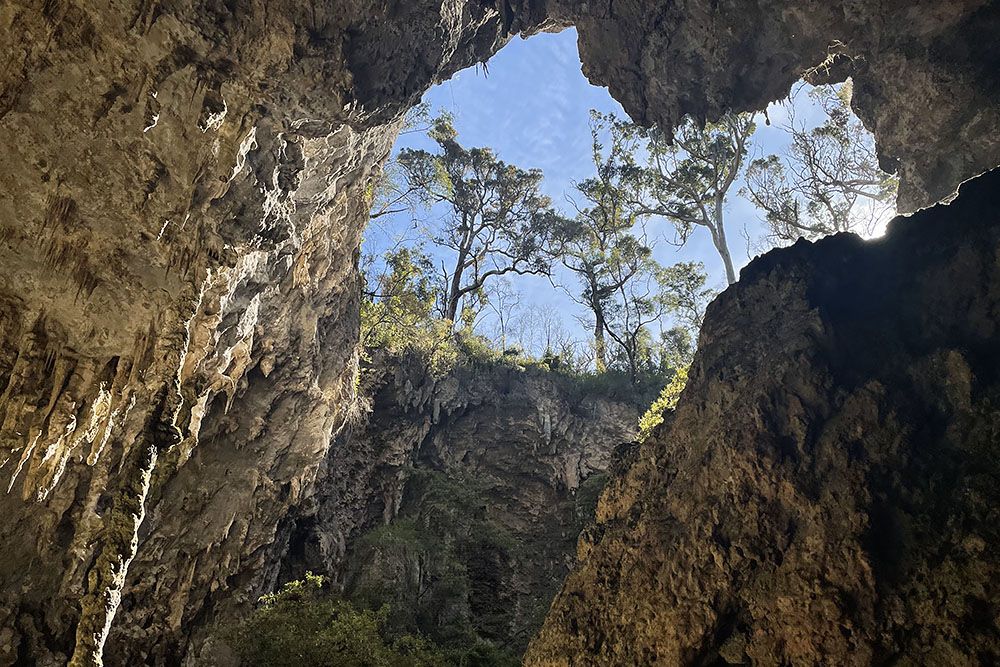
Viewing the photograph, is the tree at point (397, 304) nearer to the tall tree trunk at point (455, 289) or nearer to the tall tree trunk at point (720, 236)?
the tall tree trunk at point (455, 289)

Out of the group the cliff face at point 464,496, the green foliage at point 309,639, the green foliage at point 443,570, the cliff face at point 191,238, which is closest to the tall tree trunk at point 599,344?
the cliff face at point 464,496

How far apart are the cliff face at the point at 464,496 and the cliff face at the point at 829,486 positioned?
255 inches

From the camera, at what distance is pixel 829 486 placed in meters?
7.44

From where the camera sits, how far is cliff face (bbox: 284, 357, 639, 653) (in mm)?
14062

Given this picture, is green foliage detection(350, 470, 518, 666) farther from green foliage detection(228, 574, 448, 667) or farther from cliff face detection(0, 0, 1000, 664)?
cliff face detection(0, 0, 1000, 664)

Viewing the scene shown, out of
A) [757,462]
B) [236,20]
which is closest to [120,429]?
[236,20]

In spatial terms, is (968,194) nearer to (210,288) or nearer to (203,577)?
(210,288)

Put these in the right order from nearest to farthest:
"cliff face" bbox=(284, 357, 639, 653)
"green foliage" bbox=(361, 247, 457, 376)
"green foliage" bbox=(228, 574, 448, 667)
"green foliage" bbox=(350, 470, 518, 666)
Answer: "green foliage" bbox=(228, 574, 448, 667) < "green foliage" bbox=(350, 470, 518, 666) < "cliff face" bbox=(284, 357, 639, 653) < "green foliage" bbox=(361, 247, 457, 376)

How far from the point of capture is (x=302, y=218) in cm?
1161

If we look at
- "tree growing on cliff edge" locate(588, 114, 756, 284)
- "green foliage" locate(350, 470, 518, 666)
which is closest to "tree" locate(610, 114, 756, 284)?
"tree growing on cliff edge" locate(588, 114, 756, 284)

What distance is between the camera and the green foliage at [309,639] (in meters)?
8.56

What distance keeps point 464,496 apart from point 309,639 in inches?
334

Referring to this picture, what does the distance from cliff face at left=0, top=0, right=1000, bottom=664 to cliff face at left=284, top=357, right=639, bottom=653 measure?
8.19 feet

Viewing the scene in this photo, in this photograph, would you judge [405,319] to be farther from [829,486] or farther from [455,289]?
[829,486]
